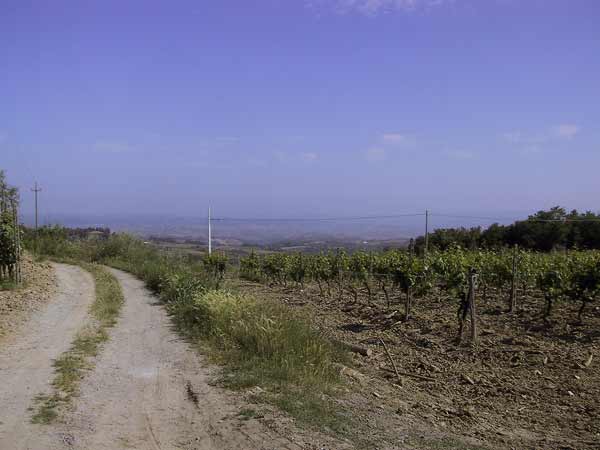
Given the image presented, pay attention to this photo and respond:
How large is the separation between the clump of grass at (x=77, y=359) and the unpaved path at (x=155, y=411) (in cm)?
16

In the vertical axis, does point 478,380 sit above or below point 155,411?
below

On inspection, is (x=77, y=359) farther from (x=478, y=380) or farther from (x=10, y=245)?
(x=10, y=245)

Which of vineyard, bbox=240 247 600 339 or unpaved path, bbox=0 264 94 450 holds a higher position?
vineyard, bbox=240 247 600 339

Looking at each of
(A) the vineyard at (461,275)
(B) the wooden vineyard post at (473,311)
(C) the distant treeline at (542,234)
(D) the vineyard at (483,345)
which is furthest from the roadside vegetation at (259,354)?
(C) the distant treeline at (542,234)

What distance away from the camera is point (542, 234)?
2512 cm

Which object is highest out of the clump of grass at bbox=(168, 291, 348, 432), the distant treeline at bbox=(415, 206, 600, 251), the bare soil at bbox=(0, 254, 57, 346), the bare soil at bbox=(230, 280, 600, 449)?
the distant treeline at bbox=(415, 206, 600, 251)

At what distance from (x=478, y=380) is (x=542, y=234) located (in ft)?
63.1

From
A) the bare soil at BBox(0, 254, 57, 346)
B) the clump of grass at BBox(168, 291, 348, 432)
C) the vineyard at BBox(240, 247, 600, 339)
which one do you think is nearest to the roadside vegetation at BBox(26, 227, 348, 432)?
the clump of grass at BBox(168, 291, 348, 432)

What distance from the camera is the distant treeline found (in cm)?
2406

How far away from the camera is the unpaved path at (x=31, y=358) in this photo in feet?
16.8

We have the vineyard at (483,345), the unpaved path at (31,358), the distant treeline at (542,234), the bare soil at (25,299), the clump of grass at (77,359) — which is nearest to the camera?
the unpaved path at (31,358)

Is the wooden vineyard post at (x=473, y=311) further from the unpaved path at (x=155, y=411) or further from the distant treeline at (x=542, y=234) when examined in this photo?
the distant treeline at (x=542, y=234)

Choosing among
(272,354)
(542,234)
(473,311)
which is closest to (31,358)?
(272,354)

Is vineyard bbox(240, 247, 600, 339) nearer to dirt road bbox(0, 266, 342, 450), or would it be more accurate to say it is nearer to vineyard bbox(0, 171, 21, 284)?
dirt road bbox(0, 266, 342, 450)
